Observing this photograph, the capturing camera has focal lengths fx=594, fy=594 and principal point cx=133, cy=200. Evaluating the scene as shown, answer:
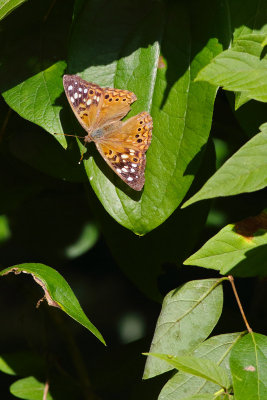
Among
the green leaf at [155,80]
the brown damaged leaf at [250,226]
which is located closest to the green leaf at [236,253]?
the brown damaged leaf at [250,226]

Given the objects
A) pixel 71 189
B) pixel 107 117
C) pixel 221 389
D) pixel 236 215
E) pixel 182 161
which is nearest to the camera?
pixel 221 389

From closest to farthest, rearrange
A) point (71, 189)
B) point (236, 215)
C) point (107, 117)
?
point (107, 117)
point (236, 215)
point (71, 189)

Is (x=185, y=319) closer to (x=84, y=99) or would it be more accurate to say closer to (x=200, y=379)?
(x=200, y=379)

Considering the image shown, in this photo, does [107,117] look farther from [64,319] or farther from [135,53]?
[64,319]

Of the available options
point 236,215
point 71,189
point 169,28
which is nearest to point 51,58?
point 169,28

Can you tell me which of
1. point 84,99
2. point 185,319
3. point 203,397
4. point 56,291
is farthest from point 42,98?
point 203,397

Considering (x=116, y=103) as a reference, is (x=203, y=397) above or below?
below

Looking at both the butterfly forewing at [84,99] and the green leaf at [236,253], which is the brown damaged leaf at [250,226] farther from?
the butterfly forewing at [84,99]
